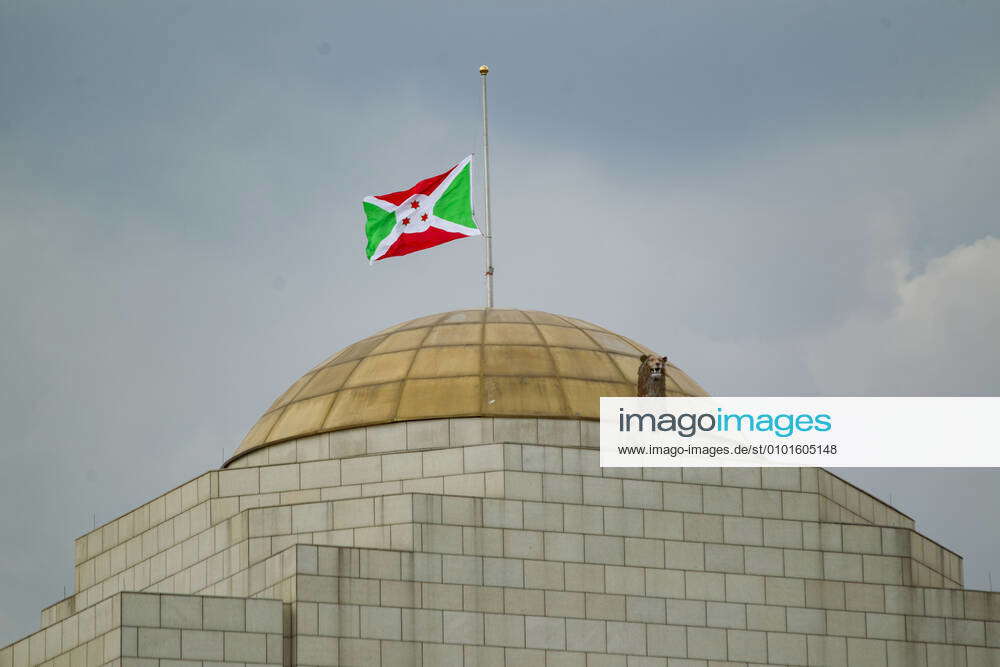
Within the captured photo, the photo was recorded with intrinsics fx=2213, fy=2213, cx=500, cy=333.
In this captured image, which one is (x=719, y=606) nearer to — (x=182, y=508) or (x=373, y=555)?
(x=373, y=555)

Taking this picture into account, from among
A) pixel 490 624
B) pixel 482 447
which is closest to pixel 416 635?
pixel 490 624

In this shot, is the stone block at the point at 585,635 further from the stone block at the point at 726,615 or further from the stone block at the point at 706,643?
the stone block at the point at 726,615

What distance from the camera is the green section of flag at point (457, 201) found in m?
46.2

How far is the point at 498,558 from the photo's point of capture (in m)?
39.1

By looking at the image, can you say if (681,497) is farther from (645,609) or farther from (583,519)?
(645,609)

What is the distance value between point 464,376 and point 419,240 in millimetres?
3973

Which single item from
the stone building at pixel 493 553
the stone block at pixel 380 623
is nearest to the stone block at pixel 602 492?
the stone building at pixel 493 553

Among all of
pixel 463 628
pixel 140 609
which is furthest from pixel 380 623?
pixel 140 609

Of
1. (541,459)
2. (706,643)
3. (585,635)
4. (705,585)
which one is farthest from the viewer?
(541,459)

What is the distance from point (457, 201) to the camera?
46.3 metres

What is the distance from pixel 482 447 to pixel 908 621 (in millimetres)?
8433

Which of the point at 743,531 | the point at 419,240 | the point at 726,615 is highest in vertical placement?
the point at 419,240
